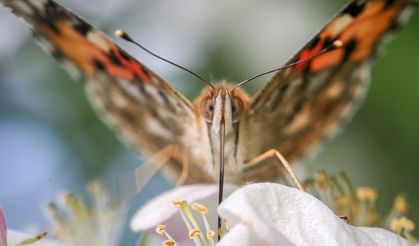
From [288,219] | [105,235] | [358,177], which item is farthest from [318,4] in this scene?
[288,219]

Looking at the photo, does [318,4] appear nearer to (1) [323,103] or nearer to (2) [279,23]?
(2) [279,23]

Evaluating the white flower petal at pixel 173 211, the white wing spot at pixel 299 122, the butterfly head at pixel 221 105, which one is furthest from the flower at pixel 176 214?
the white wing spot at pixel 299 122

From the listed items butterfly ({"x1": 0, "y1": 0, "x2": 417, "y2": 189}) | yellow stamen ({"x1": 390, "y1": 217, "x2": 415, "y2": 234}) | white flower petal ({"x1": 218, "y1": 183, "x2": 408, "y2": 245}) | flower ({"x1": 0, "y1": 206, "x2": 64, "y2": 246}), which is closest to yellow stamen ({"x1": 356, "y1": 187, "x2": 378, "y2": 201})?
yellow stamen ({"x1": 390, "y1": 217, "x2": 415, "y2": 234})

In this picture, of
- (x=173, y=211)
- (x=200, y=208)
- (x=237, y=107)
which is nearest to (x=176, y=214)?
(x=173, y=211)

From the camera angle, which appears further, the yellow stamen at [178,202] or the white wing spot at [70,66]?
the white wing spot at [70,66]

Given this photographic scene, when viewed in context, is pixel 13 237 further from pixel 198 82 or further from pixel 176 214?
pixel 198 82

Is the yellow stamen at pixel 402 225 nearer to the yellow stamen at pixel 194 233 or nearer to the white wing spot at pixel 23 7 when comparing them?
the yellow stamen at pixel 194 233
